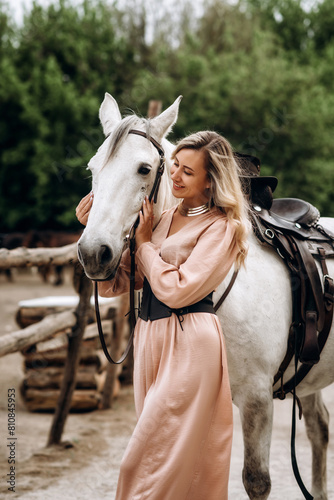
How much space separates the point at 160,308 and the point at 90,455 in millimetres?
2753

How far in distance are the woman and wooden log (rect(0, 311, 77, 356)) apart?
6.60 feet

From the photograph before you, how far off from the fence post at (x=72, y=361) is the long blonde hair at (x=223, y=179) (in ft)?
7.91

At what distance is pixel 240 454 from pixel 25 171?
16334 millimetres

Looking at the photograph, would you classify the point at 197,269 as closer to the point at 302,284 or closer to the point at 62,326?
the point at 302,284

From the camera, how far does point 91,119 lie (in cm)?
1847

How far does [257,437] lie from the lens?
2.37m

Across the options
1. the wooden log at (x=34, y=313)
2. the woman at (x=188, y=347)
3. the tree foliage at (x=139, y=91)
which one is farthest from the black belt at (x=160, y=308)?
the tree foliage at (x=139, y=91)

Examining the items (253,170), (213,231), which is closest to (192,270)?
(213,231)

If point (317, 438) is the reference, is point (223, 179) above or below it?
above

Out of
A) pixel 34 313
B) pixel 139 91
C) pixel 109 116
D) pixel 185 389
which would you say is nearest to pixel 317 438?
pixel 185 389

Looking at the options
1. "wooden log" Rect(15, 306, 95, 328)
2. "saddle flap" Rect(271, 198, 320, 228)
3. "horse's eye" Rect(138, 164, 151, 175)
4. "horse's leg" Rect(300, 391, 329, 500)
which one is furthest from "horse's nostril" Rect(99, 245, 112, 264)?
"wooden log" Rect(15, 306, 95, 328)

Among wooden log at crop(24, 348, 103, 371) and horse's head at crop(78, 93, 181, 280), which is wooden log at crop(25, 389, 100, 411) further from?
horse's head at crop(78, 93, 181, 280)

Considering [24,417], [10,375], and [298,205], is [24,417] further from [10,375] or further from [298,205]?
[298,205]

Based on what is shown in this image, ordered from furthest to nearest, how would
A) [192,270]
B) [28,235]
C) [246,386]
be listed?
[28,235], [246,386], [192,270]
